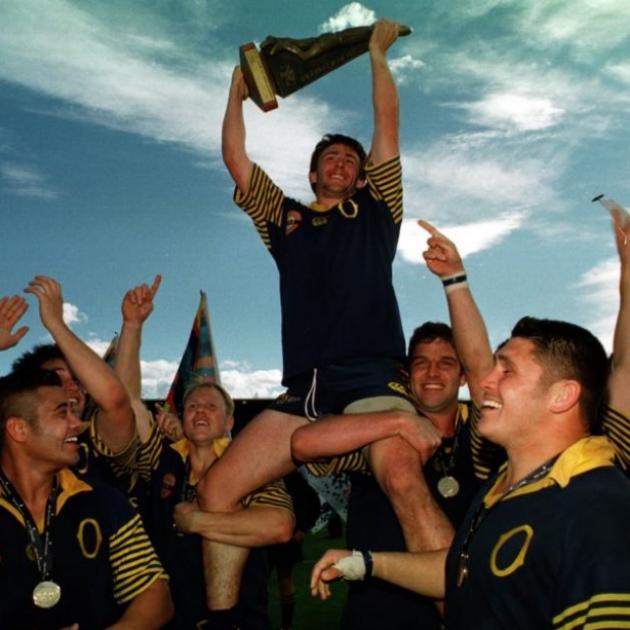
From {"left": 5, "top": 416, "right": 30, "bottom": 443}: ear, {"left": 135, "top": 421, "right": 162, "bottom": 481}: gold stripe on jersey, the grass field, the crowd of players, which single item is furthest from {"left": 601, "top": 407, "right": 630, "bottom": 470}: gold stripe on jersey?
the grass field

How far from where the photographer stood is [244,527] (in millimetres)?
4145

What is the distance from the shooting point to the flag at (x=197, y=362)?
30.2 ft

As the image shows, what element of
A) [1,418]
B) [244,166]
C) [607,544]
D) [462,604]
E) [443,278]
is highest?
[244,166]

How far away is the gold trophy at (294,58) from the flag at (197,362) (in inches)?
202

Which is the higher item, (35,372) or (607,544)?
(35,372)

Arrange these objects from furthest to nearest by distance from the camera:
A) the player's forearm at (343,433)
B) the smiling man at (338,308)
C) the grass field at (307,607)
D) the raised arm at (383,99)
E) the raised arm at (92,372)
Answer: the grass field at (307,607) → the raised arm at (383,99) → the raised arm at (92,372) → the smiling man at (338,308) → the player's forearm at (343,433)

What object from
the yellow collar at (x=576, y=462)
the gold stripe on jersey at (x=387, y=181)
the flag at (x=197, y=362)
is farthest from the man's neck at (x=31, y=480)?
the flag at (x=197, y=362)

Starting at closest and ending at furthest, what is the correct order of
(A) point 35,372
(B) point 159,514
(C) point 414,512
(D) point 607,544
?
1. (D) point 607,544
2. (C) point 414,512
3. (A) point 35,372
4. (B) point 159,514

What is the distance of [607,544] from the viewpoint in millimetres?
2027

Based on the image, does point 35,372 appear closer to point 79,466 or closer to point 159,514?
point 79,466

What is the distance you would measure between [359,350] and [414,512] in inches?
33.7

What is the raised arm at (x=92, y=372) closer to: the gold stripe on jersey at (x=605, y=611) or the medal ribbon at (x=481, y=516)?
the medal ribbon at (x=481, y=516)

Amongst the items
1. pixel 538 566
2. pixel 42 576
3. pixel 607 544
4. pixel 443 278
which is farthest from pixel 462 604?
pixel 42 576

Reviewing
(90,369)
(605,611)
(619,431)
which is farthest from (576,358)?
(90,369)
